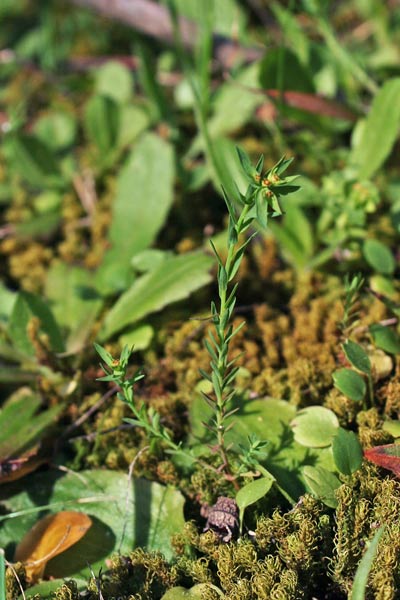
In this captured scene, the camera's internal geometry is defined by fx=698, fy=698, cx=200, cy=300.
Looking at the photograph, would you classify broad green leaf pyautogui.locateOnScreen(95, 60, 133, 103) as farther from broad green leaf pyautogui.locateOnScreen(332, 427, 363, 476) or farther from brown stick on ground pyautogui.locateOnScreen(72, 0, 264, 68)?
broad green leaf pyautogui.locateOnScreen(332, 427, 363, 476)

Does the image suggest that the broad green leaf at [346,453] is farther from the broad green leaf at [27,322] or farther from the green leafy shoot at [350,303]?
the broad green leaf at [27,322]

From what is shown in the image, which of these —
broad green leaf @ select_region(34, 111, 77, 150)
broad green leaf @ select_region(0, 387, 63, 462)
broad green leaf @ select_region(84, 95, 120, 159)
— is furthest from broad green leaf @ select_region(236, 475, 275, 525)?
broad green leaf @ select_region(34, 111, 77, 150)

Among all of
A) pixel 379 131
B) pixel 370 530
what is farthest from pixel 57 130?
pixel 370 530

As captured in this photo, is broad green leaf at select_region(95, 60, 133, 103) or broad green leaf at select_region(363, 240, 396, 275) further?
broad green leaf at select_region(95, 60, 133, 103)

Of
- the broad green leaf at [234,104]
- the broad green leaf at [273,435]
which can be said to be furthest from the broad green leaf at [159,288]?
the broad green leaf at [234,104]

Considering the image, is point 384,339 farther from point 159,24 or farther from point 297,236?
point 159,24

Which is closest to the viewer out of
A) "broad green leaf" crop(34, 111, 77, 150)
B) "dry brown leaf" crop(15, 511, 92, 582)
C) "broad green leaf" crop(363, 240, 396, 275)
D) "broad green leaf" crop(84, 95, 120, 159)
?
"dry brown leaf" crop(15, 511, 92, 582)
